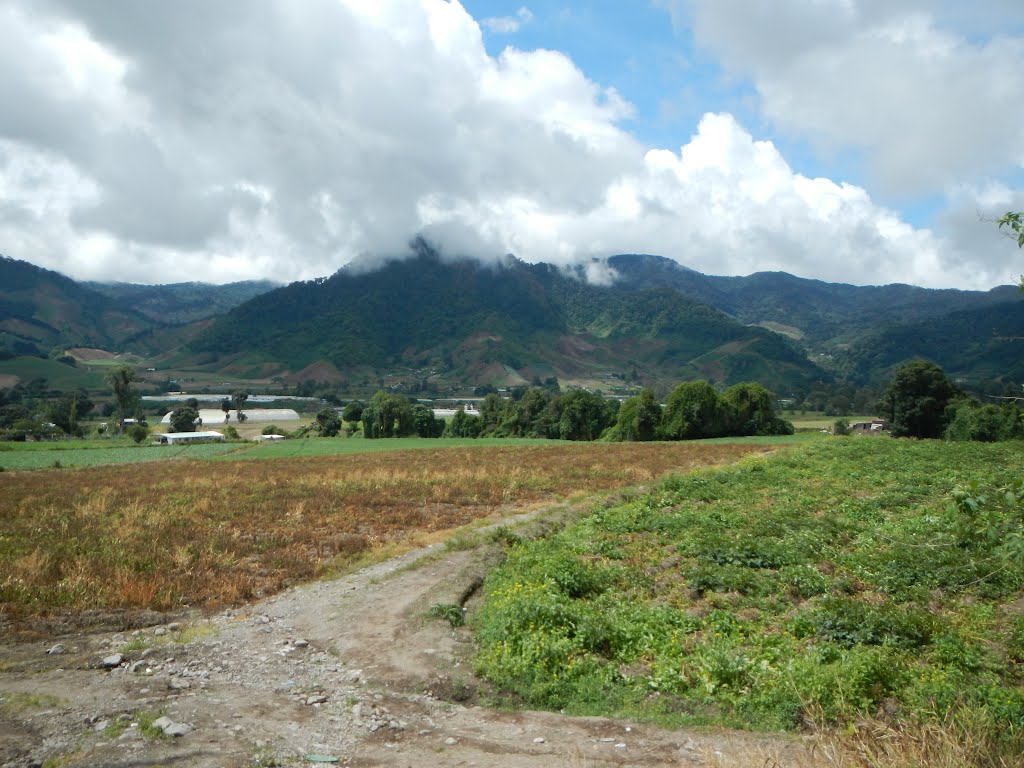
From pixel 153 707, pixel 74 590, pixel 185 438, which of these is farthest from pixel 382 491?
pixel 185 438

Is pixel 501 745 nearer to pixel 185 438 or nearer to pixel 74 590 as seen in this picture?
pixel 74 590

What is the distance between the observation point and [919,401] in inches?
2726

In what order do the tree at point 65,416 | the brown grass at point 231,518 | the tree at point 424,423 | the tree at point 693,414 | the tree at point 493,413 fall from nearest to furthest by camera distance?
the brown grass at point 231,518, the tree at point 693,414, the tree at point 424,423, the tree at point 493,413, the tree at point 65,416

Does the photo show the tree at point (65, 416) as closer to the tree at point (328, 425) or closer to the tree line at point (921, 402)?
the tree at point (328, 425)

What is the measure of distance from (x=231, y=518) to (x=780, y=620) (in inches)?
766

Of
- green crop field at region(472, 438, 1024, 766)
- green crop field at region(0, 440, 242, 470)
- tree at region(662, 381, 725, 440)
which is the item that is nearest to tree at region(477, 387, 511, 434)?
tree at region(662, 381, 725, 440)

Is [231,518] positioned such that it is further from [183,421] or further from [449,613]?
[183,421]

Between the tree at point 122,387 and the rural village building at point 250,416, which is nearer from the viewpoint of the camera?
the tree at point 122,387

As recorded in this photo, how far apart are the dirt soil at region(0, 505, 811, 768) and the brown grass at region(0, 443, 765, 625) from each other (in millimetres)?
2623

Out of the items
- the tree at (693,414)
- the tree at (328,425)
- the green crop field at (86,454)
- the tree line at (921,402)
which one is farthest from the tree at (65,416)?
the tree line at (921,402)

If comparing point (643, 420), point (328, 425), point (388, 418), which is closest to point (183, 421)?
point (328, 425)

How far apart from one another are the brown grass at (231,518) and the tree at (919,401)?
3542 centimetres

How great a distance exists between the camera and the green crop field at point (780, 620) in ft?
25.0

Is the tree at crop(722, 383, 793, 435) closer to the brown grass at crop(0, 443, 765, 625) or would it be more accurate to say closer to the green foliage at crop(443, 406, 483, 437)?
the brown grass at crop(0, 443, 765, 625)
